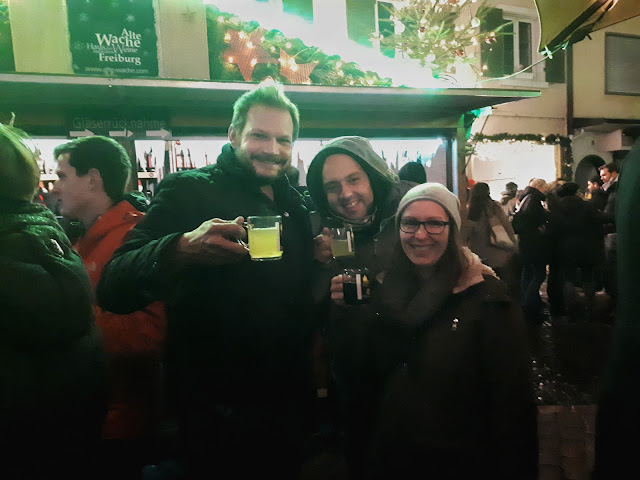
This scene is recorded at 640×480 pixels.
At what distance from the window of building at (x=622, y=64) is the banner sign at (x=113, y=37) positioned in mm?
14093

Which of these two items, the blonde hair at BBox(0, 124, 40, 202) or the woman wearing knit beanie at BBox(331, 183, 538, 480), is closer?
the blonde hair at BBox(0, 124, 40, 202)

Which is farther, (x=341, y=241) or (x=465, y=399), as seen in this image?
(x=341, y=241)

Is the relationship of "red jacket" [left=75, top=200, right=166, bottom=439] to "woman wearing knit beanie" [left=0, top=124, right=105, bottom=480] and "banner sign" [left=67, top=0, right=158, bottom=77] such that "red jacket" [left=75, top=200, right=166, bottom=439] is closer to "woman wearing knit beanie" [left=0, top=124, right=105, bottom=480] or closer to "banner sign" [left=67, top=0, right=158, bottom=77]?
"woman wearing knit beanie" [left=0, top=124, right=105, bottom=480]

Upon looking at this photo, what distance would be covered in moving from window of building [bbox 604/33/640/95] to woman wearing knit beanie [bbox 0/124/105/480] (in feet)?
53.5

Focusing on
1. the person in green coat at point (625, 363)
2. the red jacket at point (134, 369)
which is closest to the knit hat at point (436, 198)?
the person in green coat at point (625, 363)

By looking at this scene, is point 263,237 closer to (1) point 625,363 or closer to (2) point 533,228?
(1) point 625,363

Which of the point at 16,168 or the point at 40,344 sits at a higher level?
the point at 16,168

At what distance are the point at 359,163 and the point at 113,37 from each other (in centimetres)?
411

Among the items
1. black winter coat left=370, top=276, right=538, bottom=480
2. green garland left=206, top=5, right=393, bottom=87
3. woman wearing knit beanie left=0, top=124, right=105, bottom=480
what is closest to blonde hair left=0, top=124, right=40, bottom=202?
woman wearing knit beanie left=0, top=124, right=105, bottom=480

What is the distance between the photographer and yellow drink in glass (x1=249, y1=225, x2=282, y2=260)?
192cm

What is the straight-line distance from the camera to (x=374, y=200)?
2.73 meters

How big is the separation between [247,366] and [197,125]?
13.5ft

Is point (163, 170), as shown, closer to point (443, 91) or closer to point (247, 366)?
point (443, 91)

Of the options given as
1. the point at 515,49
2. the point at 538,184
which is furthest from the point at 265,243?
the point at 515,49
